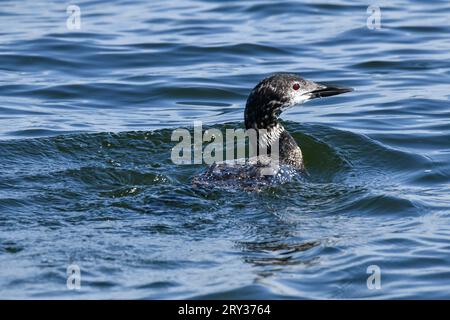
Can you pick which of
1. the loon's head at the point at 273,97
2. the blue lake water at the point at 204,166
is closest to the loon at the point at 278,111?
the loon's head at the point at 273,97

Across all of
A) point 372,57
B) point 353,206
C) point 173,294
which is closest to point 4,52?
point 372,57

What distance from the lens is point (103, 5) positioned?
19266mm

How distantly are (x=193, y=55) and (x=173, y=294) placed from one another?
29.6 ft

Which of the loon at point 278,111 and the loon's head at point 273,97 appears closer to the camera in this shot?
the loon at point 278,111

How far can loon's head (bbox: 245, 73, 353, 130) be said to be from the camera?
35.2 feet

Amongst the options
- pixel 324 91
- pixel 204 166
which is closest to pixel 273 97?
pixel 324 91

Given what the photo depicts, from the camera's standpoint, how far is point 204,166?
11344 millimetres

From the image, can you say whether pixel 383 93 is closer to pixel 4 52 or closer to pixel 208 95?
pixel 208 95

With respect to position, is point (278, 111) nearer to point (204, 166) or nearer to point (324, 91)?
point (324, 91)

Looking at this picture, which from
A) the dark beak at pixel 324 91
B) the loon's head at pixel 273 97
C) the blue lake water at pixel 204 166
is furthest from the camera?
the dark beak at pixel 324 91

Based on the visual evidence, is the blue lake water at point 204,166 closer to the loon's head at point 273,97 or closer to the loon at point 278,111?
the loon at point 278,111

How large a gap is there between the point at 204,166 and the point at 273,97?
119cm

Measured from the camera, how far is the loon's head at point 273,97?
10.7 metres

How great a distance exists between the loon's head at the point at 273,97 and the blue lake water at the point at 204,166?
82 centimetres
